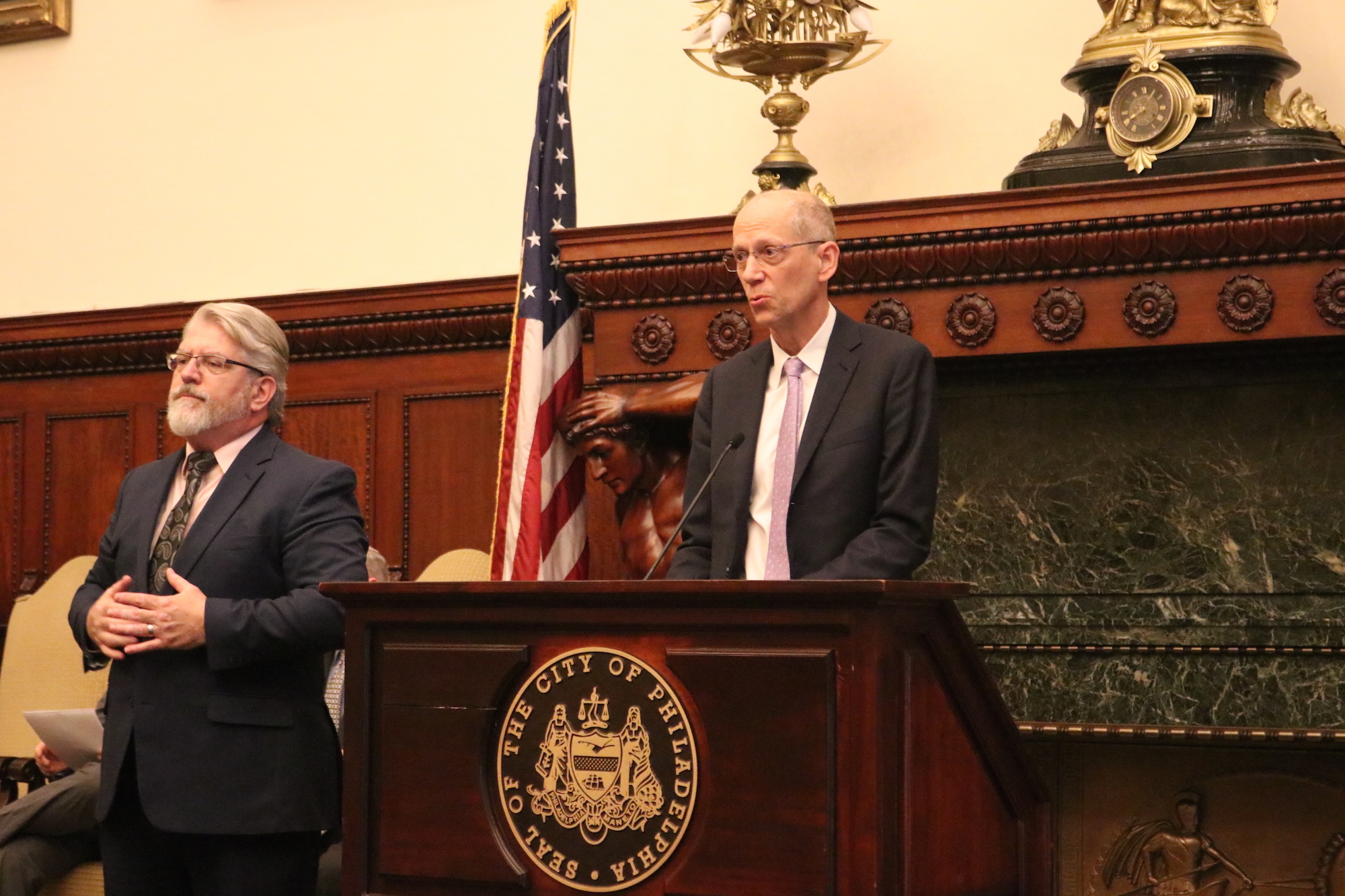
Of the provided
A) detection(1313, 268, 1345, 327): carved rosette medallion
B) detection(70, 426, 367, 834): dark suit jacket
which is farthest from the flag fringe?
detection(1313, 268, 1345, 327): carved rosette medallion

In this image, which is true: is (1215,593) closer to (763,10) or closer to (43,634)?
(763,10)

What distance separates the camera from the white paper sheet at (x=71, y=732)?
420 cm

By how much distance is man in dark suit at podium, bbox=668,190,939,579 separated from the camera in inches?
133

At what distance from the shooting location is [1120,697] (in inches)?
198

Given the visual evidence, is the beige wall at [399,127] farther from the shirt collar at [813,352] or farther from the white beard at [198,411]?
the white beard at [198,411]

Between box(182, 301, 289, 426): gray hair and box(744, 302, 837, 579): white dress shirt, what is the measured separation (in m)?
1.05

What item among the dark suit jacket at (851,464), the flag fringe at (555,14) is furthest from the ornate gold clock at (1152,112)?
the flag fringe at (555,14)

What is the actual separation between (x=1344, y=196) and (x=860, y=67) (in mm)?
2004

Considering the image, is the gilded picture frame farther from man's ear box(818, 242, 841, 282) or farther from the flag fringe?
man's ear box(818, 242, 841, 282)

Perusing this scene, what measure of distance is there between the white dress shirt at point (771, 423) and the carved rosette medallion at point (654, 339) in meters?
1.78

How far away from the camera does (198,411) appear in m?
3.63

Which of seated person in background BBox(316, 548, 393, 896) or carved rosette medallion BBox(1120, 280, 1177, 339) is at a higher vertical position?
carved rosette medallion BBox(1120, 280, 1177, 339)

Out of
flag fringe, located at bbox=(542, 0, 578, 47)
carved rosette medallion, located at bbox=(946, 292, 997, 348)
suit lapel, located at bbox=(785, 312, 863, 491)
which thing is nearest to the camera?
suit lapel, located at bbox=(785, 312, 863, 491)

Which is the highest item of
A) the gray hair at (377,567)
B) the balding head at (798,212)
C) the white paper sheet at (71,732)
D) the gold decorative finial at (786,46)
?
the gold decorative finial at (786,46)
